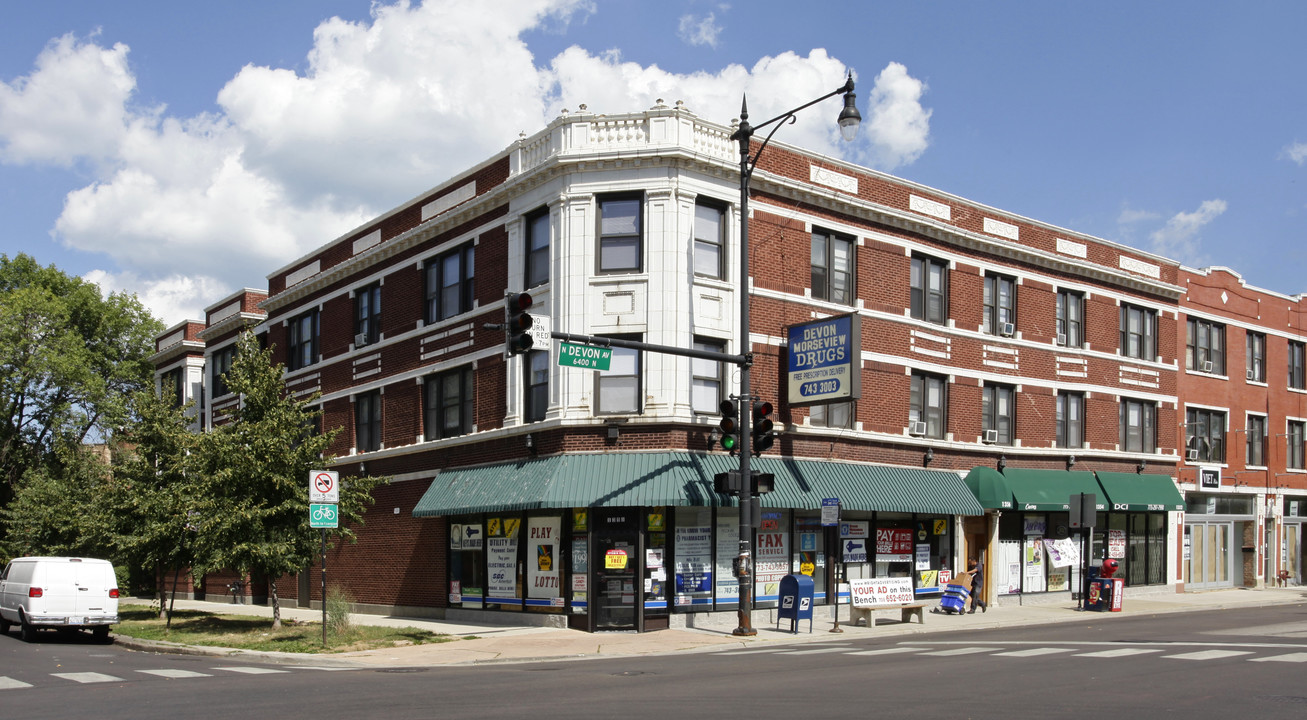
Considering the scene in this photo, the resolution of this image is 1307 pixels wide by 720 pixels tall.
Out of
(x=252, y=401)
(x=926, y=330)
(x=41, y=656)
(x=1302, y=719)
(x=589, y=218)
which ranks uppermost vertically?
(x=589, y=218)

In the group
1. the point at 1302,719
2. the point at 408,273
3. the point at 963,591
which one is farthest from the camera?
the point at 408,273

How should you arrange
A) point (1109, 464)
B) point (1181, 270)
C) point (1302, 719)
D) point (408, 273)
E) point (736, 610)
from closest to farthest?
point (1302, 719), point (736, 610), point (408, 273), point (1109, 464), point (1181, 270)

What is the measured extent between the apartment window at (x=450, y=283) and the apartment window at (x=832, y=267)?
858 cm

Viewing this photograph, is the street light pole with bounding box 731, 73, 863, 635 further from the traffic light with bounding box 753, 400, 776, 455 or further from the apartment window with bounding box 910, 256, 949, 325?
the apartment window with bounding box 910, 256, 949, 325

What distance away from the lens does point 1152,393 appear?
117ft

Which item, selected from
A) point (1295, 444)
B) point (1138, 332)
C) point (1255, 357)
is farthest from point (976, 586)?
point (1295, 444)

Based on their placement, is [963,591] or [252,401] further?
[963,591]

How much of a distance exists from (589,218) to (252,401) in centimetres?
868

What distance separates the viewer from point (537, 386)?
25484 millimetres

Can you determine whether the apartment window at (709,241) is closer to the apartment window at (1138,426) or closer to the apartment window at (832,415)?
the apartment window at (832,415)

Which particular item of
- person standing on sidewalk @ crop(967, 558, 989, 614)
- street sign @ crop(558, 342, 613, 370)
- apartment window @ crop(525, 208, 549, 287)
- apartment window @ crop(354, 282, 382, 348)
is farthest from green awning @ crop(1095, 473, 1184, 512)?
apartment window @ crop(354, 282, 382, 348)

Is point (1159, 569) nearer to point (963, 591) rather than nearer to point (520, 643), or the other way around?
point (963, 591)

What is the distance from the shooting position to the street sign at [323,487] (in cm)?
1980

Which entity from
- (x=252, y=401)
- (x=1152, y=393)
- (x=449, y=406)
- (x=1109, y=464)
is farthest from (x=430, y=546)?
(x=1152, y=393)
